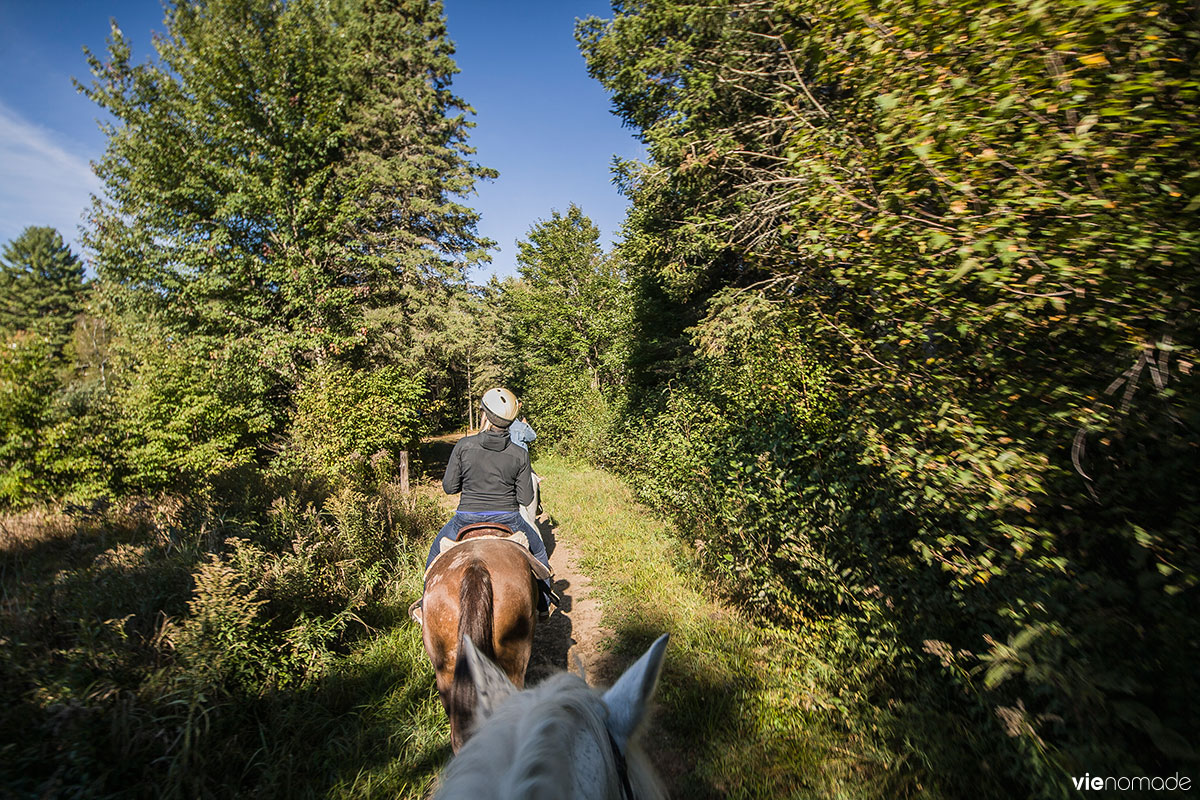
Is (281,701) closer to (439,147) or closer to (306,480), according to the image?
(306,480)

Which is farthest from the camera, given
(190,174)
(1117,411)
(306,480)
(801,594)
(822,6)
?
(190,174)

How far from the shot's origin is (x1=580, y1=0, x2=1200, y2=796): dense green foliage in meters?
1.63

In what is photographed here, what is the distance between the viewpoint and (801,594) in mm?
4211

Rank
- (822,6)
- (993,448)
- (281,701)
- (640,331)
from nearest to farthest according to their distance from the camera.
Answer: (993,448)
(822,6)
(281,701)
(640,331)

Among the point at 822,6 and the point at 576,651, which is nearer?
the point at 822,6

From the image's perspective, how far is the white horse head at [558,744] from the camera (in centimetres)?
100

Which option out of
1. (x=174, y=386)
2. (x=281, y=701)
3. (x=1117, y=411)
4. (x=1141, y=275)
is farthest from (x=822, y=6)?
(x=174, y=386)

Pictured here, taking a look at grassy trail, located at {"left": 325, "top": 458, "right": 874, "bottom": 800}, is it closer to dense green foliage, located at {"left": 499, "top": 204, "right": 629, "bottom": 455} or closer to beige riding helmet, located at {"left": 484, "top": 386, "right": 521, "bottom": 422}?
beige riding helmet, located at {"left": 484, "top": 386, "right": 521, "bottom": 422}

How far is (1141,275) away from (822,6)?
113 inches

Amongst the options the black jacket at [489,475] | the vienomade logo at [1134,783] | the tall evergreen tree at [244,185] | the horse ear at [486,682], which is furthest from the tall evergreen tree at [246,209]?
the vienomade logo at [1134,783]

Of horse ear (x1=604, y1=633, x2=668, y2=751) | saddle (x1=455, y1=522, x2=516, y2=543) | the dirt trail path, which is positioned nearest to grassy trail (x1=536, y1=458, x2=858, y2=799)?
the dirt trail path

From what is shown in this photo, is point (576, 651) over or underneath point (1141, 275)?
underneath

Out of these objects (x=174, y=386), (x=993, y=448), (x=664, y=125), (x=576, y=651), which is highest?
(x=664, y=125)

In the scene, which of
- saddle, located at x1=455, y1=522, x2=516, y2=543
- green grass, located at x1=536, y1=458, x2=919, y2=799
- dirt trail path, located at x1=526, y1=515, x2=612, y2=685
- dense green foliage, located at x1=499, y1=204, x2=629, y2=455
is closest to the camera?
green grass, located at x1=536, y1=458, x2=919, y2=799
